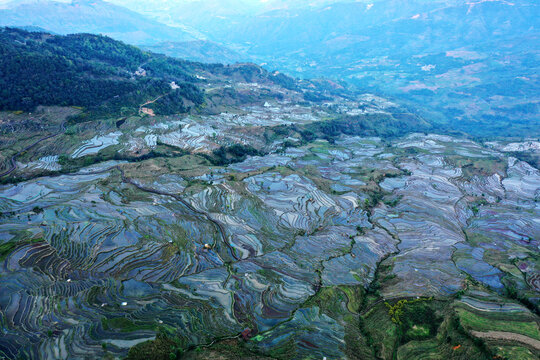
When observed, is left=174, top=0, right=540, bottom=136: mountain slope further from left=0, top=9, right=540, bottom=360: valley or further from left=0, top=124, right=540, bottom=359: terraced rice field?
left=0, top=124, right=540, bottom=359: terraced rice field

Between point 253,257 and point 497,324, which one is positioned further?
point 253,257

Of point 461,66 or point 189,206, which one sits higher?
point 461,66

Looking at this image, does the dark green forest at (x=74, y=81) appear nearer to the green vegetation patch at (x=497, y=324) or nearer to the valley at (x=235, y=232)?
the valley at (x=235, y=232)

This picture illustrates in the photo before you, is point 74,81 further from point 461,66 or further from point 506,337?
point 461,66

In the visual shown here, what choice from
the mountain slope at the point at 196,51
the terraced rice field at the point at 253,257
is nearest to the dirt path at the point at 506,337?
the terraced rice field at the point at 253,257

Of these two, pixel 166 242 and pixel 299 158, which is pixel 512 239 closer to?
pixel 299 158

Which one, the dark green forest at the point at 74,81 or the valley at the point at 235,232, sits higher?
the dark green forest at the point at 74,81

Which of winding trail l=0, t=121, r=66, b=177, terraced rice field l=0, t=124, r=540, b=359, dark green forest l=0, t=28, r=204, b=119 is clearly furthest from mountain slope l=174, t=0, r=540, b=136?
winding trail l=0, t=121, r=66, b=177

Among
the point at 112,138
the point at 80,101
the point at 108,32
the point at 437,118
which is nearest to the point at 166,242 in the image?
the point at 112,138

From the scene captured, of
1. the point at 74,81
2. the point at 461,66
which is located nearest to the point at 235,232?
the point at 74,81
